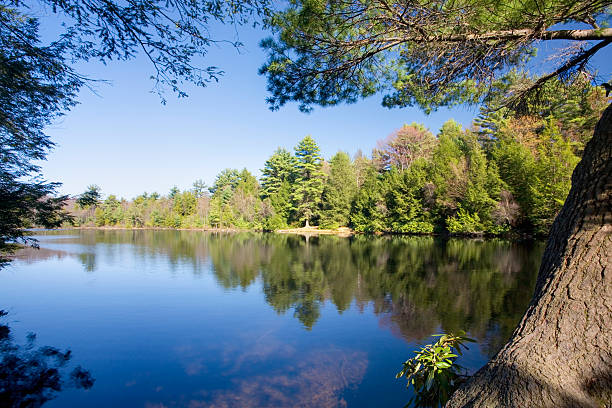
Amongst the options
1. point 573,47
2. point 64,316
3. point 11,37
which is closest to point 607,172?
point 573,47

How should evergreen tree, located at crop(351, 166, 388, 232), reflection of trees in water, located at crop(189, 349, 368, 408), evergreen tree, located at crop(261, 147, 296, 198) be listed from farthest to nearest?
evergreen tree, located at crop(261, 147, 296, 198)
evergreen tree, located at crop(351, 166, 388, 232)
reflection of trees in water, located at crop(189, 349, 368, 408)

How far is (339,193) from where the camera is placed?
125ft

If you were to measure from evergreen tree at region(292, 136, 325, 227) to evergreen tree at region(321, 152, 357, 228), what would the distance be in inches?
67.1

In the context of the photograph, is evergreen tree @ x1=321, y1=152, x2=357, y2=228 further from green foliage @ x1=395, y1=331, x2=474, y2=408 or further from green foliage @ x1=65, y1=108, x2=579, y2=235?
green foliage @ x1=395, y1=331, x2=474, y2=408

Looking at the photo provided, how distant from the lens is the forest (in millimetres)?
21172

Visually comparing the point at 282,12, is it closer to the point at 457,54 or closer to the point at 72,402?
the point at 457,54

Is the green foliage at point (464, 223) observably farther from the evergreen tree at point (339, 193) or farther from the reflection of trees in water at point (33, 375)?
the reflection of trees in water at point (33, 375)

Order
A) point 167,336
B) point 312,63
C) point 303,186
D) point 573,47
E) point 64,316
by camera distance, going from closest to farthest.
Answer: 1. point 573,47
2. point 312,63
3. point 167,336
4. point 64,316
5. point 303,186

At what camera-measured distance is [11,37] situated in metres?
3.69

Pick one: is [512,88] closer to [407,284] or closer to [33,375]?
[407,284]

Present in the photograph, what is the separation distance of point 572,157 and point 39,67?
1000 inches

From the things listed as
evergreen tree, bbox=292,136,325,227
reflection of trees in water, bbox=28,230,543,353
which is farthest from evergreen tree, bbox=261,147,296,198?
reflection of trees in water, bbox=28,230,543,353

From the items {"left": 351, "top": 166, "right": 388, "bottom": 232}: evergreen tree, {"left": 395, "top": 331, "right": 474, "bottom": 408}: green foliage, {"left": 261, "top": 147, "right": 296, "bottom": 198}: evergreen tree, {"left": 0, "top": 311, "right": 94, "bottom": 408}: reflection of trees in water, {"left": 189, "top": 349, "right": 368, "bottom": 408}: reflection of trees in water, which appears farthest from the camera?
{"left": 261, "top": 147, "right": 296, "bottom": 198}: evergreen tree

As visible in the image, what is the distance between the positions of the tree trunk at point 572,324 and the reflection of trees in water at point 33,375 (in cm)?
499
